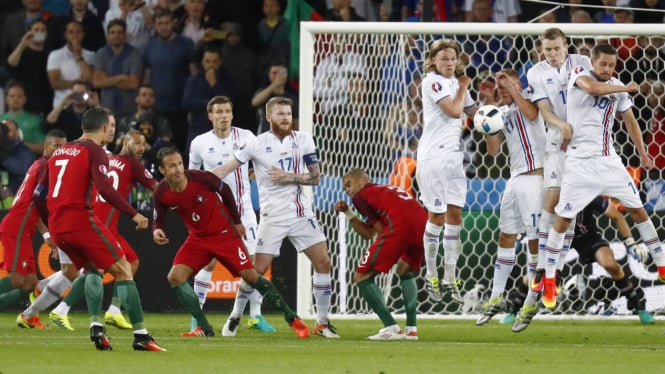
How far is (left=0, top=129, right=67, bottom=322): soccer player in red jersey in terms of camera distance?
12.8m

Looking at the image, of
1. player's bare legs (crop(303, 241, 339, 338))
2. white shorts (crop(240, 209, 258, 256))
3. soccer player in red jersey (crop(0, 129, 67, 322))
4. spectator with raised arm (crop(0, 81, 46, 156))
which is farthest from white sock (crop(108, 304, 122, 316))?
spectator with raised arm (crop(0, 81, 46, 156))

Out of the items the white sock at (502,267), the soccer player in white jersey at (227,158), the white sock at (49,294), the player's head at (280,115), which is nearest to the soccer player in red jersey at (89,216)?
the player's head at (280,115)

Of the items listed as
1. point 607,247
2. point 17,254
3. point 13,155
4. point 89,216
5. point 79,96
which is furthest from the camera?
point 79,96

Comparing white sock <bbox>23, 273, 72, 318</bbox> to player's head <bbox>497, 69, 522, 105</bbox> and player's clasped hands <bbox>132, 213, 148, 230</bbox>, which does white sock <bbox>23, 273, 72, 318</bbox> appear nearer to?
player's clasped hands <bbox>132, 213, 148, 230</bbox>

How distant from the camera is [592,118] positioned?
11.4 metres

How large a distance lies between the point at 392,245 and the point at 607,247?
10.1 feet

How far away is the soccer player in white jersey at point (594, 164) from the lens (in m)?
11.3

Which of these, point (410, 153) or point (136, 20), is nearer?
point (410, 153)

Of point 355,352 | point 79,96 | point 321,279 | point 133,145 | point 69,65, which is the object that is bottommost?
point 355,352

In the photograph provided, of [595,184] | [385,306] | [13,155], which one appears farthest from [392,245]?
[13,155]

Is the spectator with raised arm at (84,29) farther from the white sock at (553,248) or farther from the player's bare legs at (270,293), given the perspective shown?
the white sock at (553,248)

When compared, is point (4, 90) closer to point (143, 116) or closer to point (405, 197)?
point (143, 116)

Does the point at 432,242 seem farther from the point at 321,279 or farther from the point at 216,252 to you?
the point at 216,252

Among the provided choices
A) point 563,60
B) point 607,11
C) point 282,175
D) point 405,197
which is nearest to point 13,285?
point 282,175
